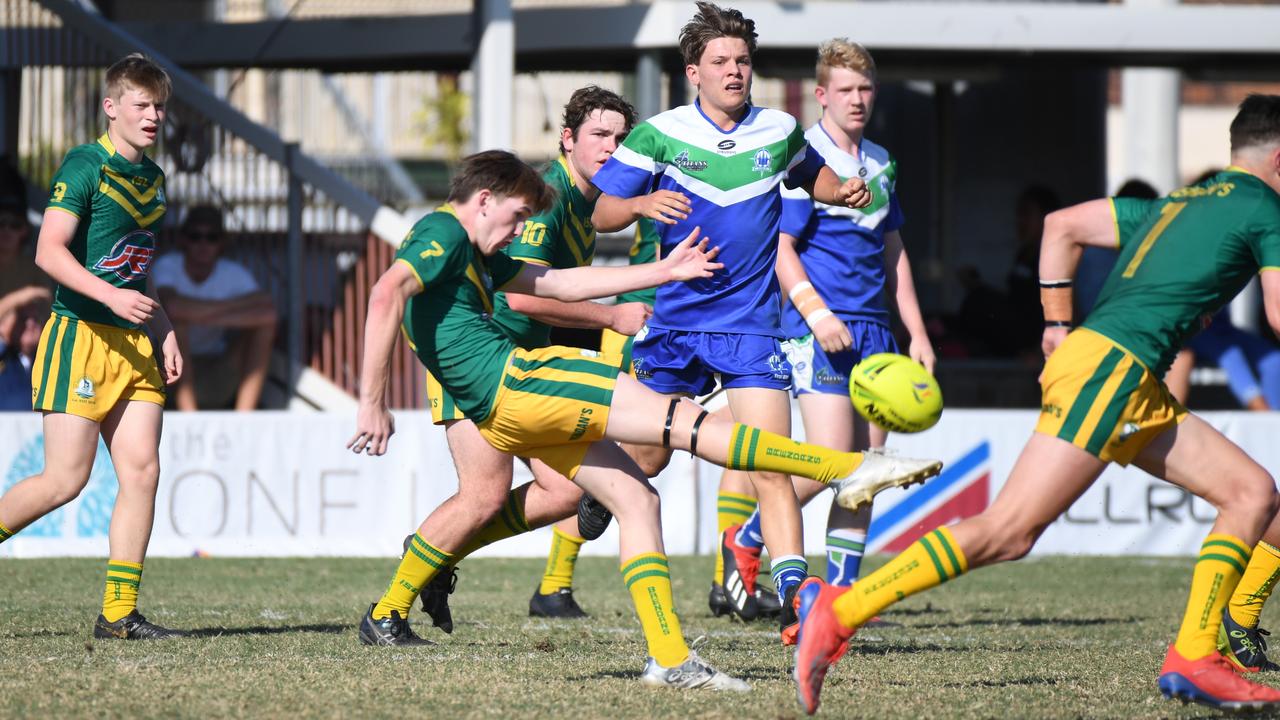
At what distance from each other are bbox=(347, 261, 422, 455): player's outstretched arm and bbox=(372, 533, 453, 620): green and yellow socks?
933 millimetres

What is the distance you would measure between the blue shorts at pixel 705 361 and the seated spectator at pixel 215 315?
668cm

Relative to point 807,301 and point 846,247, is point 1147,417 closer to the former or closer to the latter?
point 807,301

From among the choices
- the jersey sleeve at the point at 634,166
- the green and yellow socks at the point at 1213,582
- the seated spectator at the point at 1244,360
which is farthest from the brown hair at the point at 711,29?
the seated spectator at the point at 1244,360

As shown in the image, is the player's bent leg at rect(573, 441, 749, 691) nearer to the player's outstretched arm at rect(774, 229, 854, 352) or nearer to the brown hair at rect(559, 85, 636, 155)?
the player's outstretched arm at rect(774, 229, 854, 352)

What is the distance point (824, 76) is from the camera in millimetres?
7461

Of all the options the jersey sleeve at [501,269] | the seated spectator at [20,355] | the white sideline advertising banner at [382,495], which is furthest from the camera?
the seated spectator at [20,355]

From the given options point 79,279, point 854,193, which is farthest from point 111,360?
point 854,193

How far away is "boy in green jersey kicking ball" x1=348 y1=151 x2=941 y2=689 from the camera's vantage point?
5246mm

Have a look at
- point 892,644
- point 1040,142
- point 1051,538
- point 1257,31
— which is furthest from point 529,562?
point 1040,142

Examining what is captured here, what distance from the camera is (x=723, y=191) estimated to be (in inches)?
262

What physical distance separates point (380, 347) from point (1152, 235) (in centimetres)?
244

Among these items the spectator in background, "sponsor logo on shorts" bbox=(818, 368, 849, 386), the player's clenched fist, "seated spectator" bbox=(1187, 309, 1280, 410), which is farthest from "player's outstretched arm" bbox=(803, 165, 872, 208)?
the spectator in background

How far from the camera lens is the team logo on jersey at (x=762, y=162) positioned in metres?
6.67

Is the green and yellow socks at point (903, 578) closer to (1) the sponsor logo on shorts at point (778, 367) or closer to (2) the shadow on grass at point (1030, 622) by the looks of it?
(1) the sponsor logo on shorts at point (778, 367)
